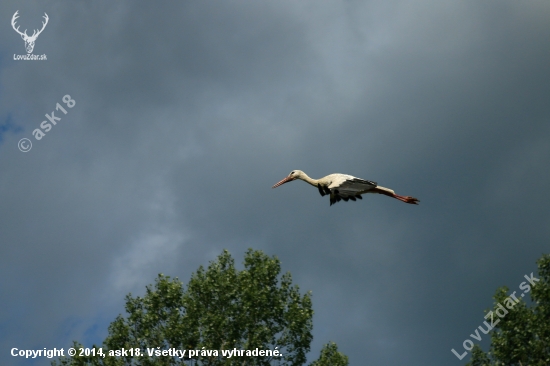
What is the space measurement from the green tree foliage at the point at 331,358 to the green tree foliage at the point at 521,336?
6816mm

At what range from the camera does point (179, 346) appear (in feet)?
91.2

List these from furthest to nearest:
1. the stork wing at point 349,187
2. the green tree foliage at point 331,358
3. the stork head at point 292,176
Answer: the green tree foliage at point 331,358, the stork head at point 292,176, the stork wing at point 349,187

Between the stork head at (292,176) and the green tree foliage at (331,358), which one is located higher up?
the stork head at (292,176)

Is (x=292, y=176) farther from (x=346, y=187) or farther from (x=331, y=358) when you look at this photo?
(x=331, y=358)

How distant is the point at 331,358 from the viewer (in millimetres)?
27469

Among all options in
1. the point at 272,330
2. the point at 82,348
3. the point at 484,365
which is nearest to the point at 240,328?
the point at 272,330

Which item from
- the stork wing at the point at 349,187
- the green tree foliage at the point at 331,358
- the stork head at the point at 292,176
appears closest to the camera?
the stork wing at the point at 349,187

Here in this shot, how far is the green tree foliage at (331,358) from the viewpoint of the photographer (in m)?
27.3

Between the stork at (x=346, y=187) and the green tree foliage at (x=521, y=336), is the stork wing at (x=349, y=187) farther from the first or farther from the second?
the green tree foliage at (x=521, y=336)

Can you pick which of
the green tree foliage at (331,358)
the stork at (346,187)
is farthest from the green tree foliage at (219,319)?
the stork at (346,187)

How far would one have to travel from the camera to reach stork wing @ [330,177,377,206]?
61.1 feet

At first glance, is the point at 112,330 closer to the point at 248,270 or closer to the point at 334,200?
the point at 248,270

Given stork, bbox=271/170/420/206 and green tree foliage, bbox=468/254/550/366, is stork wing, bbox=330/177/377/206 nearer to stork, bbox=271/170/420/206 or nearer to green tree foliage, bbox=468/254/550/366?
stork, bbox=271/170/420/206

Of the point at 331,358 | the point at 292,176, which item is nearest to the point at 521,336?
the point at 331,358
